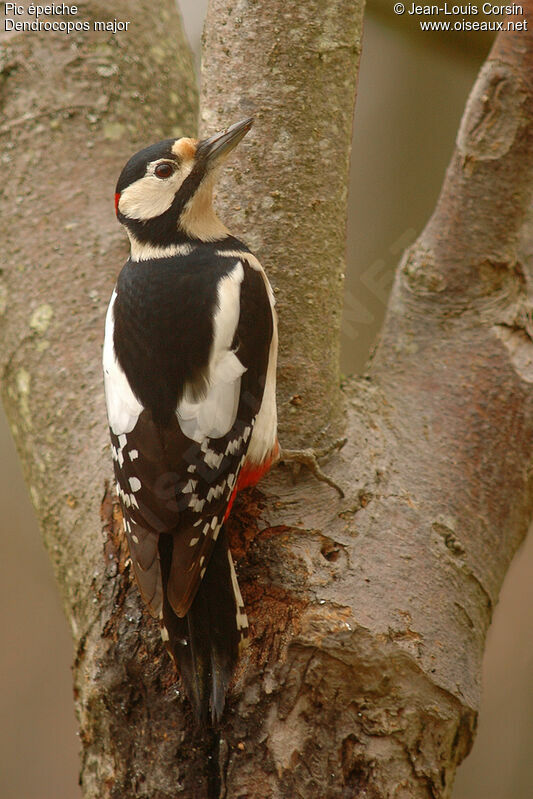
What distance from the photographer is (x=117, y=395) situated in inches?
71.8

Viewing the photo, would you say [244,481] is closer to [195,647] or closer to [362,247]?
[195,647]

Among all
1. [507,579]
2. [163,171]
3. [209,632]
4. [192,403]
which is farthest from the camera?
[507,579]

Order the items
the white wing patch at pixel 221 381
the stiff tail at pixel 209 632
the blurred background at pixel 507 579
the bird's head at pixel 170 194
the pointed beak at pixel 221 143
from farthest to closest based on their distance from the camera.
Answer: the blurred background at pixel 507 579 < the bird's head at pixel 170 194 < the pointed beak at pixel 221 143 < the white wing patch at pixel 221 381 < the stiff tail at pixel 209 632

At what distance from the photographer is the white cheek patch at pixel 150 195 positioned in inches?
82.0

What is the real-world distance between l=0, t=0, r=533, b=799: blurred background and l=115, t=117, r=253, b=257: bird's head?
112 centimetres

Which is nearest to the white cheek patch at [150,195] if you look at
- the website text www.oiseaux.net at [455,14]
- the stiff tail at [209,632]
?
the stiff tail at [209,632]

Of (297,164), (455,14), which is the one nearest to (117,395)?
(297,164)

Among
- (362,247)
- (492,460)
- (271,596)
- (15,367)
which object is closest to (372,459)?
(492,460)

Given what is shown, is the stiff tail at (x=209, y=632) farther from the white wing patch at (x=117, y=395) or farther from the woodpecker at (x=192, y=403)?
the white wing patch at (x=117, y=395)

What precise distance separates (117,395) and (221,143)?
64cm

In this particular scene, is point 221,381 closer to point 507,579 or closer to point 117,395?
point 117,395

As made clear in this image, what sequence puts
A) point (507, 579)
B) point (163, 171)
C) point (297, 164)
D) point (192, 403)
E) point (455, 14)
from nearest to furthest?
point (192, 403) → point (297, 164) → point (163, 171) → point (455, 14) → point (507, 579)

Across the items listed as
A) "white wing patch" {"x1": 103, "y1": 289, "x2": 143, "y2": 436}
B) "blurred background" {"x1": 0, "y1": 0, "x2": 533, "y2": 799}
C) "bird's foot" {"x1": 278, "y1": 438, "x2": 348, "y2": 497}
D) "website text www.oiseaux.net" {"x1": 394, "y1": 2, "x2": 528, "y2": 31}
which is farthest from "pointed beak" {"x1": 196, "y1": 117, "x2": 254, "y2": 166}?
"website text www.oiseaux.net" {"x1": 394, "y1": 2, "x2": 528, "y2": 31}

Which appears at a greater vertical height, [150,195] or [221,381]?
[150,195]
